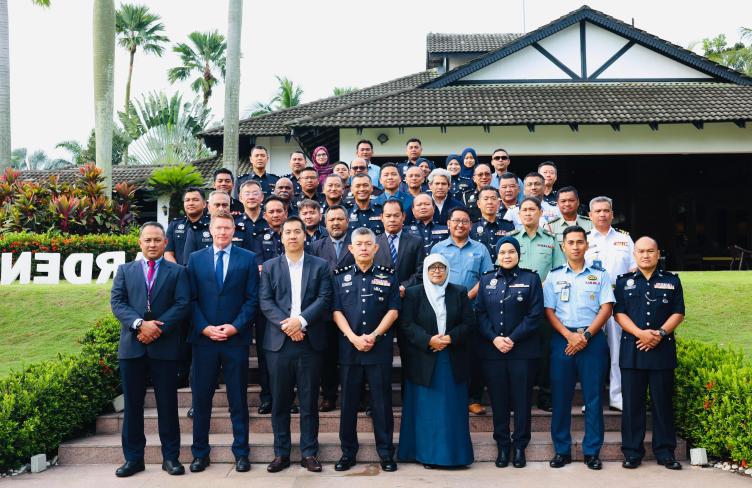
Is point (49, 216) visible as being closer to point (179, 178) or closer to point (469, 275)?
point (179, 178)

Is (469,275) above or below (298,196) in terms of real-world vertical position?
below

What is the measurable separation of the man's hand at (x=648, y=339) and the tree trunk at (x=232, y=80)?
36.3 feet

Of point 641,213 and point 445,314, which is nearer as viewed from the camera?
point 445,314

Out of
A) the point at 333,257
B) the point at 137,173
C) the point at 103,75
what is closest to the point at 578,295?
the point at 333,257

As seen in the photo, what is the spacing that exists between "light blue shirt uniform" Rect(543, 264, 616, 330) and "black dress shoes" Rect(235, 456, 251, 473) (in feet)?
9.21

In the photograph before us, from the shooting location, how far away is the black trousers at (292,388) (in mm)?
5359

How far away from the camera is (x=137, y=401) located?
210 inches

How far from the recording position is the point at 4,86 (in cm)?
1545

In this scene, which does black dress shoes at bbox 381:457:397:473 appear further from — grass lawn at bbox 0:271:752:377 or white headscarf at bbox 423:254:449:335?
grass lawn at bbox 0:271:752:377

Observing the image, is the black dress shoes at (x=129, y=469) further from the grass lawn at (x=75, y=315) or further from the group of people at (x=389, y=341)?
the grass lawn at (x=75, y=315)

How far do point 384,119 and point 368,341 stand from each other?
10135mm

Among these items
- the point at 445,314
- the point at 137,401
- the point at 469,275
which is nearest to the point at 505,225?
the point at 469,275

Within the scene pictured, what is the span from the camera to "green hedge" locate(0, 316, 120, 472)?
17.6 ft

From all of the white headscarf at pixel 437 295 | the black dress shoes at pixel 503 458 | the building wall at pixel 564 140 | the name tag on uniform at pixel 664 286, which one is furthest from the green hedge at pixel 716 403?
the building wall at pixel 564 140
